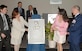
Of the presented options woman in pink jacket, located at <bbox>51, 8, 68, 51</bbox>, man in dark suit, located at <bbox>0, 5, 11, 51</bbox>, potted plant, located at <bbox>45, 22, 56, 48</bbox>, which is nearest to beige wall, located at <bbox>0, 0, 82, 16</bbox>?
potted plant, located at <bbox>45, 22, 56, 48</bbox>

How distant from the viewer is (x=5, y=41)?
7105 mm

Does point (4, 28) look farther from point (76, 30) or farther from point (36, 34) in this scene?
point (76, 30)

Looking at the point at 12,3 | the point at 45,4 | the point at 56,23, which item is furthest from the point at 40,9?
the point at 56,23

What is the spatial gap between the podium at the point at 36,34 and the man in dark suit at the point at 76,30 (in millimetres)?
865

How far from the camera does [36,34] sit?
7.21 m

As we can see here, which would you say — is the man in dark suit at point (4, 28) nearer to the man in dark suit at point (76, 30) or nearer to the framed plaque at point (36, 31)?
the framed plaque at point (36, 31)

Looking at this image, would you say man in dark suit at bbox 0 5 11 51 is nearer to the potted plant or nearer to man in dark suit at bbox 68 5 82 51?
man in dark suit at bbox 68 5 82 51

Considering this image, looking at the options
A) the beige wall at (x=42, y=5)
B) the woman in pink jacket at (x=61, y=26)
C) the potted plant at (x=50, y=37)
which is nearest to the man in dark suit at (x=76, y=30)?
the woman in pink jacket at (x=61, y=26)

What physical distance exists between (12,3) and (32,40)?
25.0 feet

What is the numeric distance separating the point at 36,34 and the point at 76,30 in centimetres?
119

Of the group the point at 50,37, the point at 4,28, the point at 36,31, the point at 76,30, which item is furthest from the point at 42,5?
the point at 76,30

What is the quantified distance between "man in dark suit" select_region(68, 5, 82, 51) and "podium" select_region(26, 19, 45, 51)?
0.86 metres

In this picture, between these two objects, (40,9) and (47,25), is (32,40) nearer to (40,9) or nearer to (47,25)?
(47,25)

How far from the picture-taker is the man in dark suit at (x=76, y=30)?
6500mm
